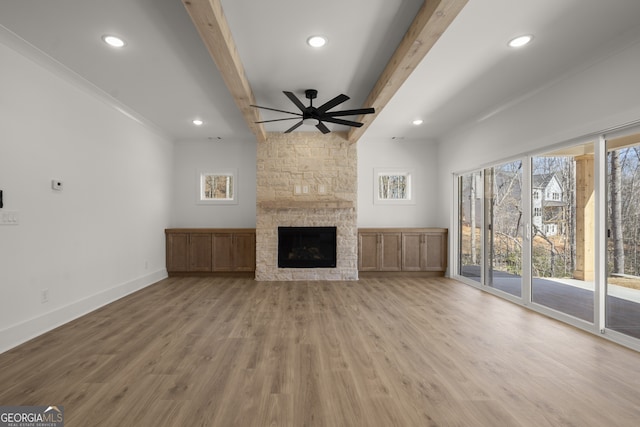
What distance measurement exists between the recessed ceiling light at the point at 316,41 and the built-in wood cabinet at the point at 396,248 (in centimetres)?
366

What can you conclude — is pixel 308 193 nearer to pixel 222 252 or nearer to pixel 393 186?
pixel 393 186

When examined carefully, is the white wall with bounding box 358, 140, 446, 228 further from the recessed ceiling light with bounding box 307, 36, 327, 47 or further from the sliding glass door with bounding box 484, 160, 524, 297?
the recessed ceiling light with bounding box 307, 36, 327, 47

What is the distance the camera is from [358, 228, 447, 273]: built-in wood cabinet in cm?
585

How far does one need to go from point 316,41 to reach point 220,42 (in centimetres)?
85

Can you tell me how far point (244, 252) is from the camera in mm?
5859

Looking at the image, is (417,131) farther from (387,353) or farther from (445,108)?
(387,353)

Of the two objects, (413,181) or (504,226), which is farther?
(413,181)

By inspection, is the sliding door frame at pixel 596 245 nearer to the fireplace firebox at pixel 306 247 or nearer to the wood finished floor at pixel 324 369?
the wood finished floor at pixel 324 369

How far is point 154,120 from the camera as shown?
5090 millimetres

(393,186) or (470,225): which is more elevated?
(393,186)

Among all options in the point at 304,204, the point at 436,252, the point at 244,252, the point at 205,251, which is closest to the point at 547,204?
the point at 436,252

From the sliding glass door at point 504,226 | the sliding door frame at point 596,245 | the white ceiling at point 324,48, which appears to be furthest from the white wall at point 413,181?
the sliding door frame at point 596,245

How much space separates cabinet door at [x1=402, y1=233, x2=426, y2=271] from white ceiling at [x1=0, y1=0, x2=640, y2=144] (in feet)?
8.31

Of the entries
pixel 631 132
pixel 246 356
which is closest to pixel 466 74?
pixel 631 132
